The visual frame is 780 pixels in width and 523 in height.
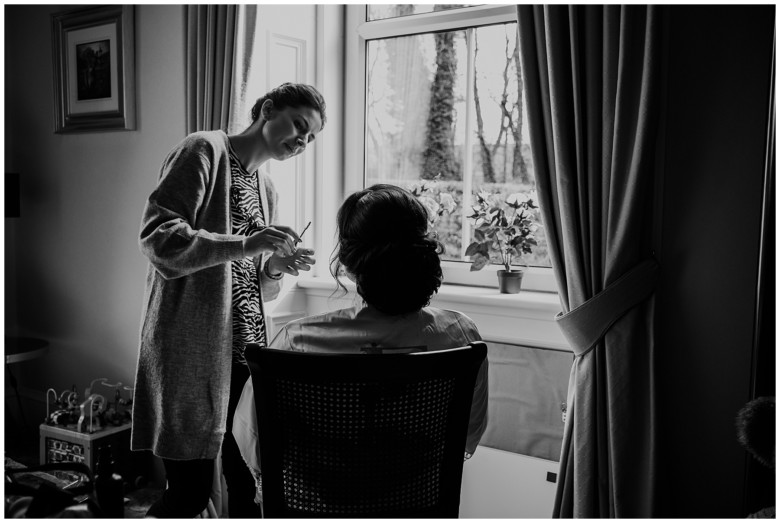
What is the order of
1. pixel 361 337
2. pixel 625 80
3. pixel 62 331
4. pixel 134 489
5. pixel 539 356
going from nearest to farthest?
pixel 361 337 < pixel 625 80 < pixel 539 356 < pixel 134 489 < pixel 62 331

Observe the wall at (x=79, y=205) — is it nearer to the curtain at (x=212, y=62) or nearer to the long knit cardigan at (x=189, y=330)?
the curtain at (x=212, y=62)

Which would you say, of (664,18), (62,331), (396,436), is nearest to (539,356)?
(664,18)

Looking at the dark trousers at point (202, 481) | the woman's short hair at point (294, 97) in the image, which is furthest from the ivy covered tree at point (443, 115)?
the dark trousers at point (202, 481)

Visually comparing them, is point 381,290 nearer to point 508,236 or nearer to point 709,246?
point 709,246

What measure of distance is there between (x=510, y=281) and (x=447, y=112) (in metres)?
0.70

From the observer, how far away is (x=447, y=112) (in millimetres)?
2574

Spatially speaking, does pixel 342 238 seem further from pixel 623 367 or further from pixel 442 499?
pixel 623 367

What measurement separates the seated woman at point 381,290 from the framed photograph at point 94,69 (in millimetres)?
2090

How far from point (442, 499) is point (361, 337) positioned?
0.31 metres

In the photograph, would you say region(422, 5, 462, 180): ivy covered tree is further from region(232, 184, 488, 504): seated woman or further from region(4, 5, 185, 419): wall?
region(232, 184, 488, 504): seated woman

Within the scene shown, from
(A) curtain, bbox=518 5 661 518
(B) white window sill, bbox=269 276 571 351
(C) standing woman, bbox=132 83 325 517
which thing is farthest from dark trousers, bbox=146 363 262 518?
(A) curtain, bbox=518 5 661 518

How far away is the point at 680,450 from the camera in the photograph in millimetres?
1839

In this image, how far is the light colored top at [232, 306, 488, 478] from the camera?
1238mm

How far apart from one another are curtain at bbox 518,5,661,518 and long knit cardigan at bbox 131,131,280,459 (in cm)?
88
